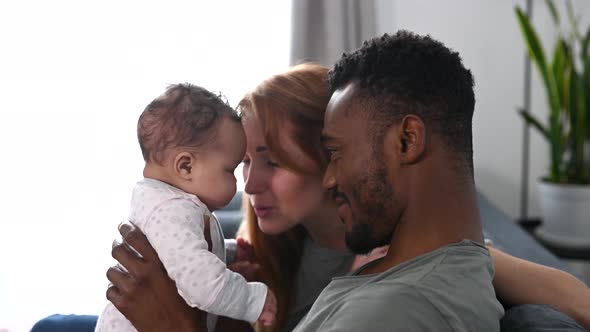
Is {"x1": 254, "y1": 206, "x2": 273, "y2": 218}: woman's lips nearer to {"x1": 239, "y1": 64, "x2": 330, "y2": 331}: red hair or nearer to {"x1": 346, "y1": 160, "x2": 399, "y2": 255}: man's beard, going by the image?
{"x1": 239, "y1": 64, "x2": 330, "y2": 331}: red hair

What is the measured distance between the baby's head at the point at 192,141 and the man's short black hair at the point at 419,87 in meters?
0.29

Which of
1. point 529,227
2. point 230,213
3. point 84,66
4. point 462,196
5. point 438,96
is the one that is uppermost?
point 84,66

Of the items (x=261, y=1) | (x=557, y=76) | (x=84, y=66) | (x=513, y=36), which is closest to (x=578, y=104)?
(x=557, y=76)

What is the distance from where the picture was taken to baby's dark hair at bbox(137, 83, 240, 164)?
1.16 meters

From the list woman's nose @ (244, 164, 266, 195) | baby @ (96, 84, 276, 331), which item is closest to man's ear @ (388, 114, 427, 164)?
baby @ (96, 84, 276, 331)

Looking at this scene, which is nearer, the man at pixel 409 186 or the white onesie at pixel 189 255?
the man at pixel 409 186

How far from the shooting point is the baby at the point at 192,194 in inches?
42.3

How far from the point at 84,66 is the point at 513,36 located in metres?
2.36

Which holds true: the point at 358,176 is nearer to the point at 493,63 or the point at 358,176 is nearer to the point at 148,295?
the point at 148,295

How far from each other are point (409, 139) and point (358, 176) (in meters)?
0.09

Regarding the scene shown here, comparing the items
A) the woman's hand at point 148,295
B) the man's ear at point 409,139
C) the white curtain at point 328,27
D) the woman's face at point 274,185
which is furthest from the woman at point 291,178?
the white curtain at point 328,27

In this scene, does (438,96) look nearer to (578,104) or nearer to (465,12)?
(578,104)

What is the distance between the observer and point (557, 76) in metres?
3.18

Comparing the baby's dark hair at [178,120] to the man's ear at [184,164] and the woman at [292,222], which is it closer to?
the man's ear at [184,164]
